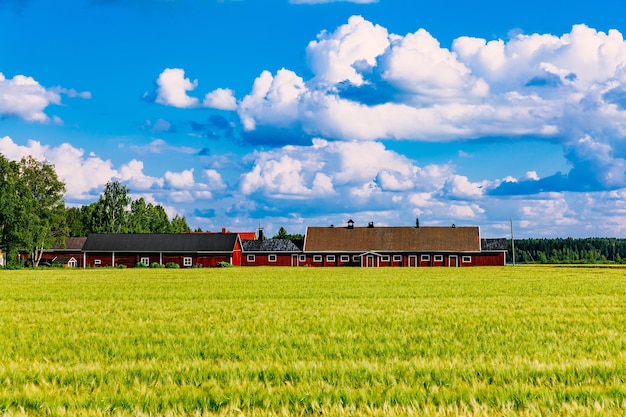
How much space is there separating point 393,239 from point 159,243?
125 ft

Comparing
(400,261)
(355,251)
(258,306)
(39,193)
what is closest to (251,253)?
(355,251)

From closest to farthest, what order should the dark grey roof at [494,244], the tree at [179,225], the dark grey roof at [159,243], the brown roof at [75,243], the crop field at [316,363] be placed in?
1. the crop field at [316,363]
2. the dark grey roof at [159,243]
3. the dark grey roof at [494,244]
4. the brown roof at [75,243]
5. the tree at [179,225]

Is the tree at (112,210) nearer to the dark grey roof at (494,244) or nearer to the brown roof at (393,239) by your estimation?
the brown roof at (393,239)

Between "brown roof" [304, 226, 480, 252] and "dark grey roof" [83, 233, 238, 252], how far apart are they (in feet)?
47.1

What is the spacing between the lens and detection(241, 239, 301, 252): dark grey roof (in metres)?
109

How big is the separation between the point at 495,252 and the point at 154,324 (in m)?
96.4

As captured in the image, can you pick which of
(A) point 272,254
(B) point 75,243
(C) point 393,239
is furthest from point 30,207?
(C) point 393,239

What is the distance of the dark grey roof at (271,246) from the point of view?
4274 inches

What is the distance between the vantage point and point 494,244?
10756 cm

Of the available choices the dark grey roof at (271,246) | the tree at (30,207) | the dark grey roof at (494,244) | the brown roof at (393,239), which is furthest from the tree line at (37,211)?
the dark grey roof at (494,244)

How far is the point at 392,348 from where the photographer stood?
454 inches

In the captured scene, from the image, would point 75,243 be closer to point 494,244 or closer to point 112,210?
point 112,210

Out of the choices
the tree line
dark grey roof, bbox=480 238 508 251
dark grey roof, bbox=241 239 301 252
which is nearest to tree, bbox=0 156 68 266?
the tree line

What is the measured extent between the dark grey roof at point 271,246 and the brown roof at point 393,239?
2.89 m
